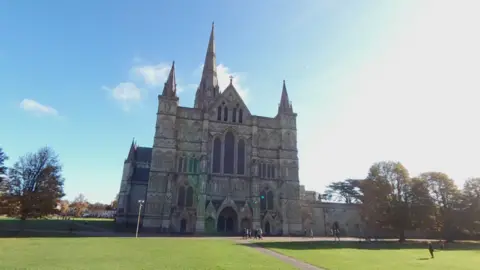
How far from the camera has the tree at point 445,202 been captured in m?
47.2

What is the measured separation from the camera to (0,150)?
36562 mm

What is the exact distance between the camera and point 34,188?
1446 inches

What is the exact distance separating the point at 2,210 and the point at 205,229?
987 inches

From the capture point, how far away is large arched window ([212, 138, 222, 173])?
4896cm

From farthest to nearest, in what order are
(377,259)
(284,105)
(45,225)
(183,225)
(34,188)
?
(284,105) → (45,225) → (183,225) → (34,188) → (377,259)

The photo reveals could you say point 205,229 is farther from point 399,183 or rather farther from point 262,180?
point 399,183

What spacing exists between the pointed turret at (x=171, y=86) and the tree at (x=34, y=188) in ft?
66.2

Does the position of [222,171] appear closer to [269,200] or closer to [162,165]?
[269,200]

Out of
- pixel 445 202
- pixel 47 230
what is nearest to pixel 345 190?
pixel 445 202

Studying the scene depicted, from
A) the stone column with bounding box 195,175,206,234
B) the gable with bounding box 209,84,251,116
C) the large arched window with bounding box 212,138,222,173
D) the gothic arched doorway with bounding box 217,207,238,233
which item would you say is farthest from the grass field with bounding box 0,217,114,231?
the gable with bounding box 209,84,251,116

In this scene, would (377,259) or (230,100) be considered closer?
(377,259)

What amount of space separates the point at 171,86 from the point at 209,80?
9828 mm

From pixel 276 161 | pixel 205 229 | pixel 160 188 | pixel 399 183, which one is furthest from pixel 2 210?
pixel 399 183

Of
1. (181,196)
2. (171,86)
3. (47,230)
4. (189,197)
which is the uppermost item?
(171,86)
